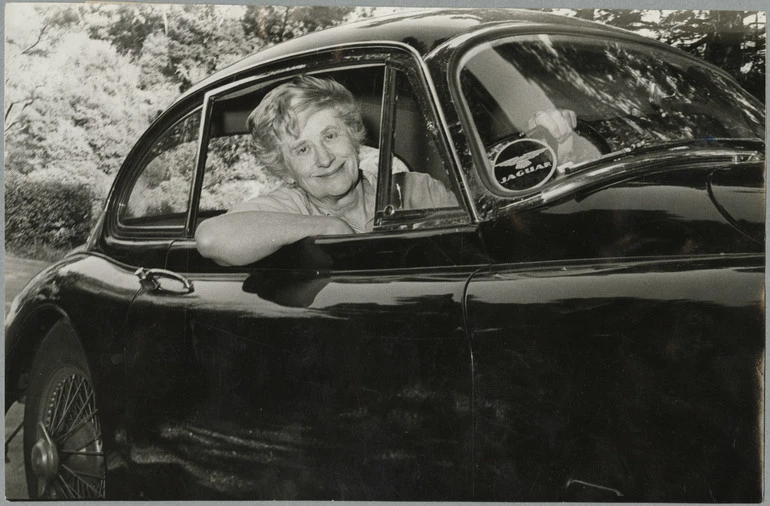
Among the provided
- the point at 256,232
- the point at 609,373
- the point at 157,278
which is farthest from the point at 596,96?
the point at 157,278

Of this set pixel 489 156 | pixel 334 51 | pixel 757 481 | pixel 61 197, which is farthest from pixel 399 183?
pixel 757 481

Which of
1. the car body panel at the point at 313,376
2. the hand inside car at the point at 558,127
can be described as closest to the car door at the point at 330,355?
the car body panel at the point at 313,376

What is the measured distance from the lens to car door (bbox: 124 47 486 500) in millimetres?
2896

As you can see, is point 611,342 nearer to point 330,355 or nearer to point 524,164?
point 524,164

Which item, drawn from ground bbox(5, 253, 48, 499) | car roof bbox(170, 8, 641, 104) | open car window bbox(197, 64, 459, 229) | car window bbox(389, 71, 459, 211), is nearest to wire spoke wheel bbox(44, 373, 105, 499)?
ground bbox(5, 253, 48, 499)

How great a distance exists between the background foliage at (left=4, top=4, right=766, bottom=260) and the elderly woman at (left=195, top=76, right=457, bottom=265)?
266 mm

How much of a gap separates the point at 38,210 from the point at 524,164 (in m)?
1.73

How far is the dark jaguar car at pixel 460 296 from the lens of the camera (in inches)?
111

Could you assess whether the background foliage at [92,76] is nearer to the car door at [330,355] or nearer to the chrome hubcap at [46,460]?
the car door at [330,355]

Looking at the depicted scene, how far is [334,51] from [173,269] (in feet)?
3.06

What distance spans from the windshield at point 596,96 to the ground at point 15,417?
1687 mm

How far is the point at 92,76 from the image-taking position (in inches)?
125

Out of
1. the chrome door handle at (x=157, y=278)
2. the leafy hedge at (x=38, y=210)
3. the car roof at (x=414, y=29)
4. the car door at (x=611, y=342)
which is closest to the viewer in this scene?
the car door at (x=611, y=342)

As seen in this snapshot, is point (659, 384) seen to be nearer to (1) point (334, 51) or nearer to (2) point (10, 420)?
(1) point (334, 51)
